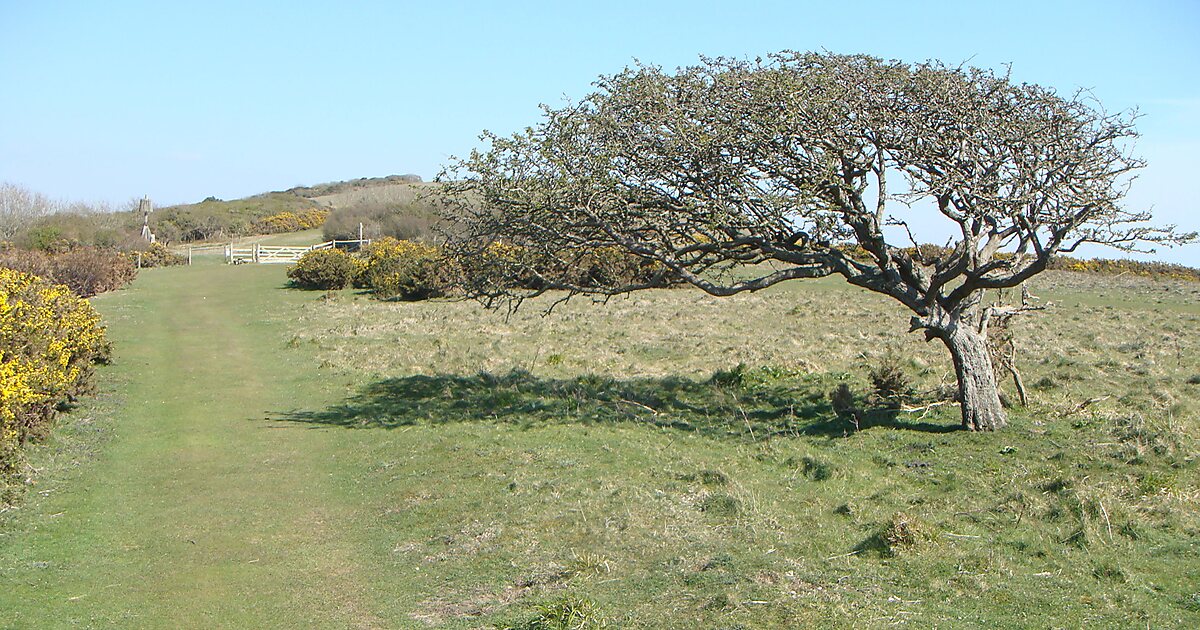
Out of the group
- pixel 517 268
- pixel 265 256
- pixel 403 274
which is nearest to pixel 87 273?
pixel 403 274

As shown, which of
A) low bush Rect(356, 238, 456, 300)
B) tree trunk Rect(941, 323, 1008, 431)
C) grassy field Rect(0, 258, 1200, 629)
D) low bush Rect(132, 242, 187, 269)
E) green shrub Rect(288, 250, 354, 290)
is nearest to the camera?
grassy field Rect(0, 258, 1200, 629)

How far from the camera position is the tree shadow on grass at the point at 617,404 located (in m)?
13.3

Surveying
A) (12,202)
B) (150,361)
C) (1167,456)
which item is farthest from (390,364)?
(12,202)

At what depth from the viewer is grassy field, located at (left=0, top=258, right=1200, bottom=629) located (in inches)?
280

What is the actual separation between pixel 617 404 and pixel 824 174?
4.99 meters

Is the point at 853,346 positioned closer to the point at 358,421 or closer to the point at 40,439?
the point at 358,421

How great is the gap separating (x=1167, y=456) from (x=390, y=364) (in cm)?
1378

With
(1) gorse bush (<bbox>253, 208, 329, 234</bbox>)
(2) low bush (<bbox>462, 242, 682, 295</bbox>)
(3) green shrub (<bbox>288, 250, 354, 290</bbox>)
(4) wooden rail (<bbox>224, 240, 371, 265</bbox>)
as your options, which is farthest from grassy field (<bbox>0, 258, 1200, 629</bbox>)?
(1) gorse bush (<bbox>253, 208, 329, 234</bbox>)

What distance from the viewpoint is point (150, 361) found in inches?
814

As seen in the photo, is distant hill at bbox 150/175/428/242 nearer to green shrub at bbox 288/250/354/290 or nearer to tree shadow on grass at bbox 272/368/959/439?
green shrub at bbox 288/250/354/290

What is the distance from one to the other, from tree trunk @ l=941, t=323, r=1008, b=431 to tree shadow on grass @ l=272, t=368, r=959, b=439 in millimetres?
390

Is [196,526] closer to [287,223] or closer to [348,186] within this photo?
[287,223]

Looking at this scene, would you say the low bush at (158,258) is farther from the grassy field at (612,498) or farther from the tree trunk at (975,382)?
the tree trunk at (975,382)

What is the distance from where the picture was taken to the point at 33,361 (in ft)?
42.5
